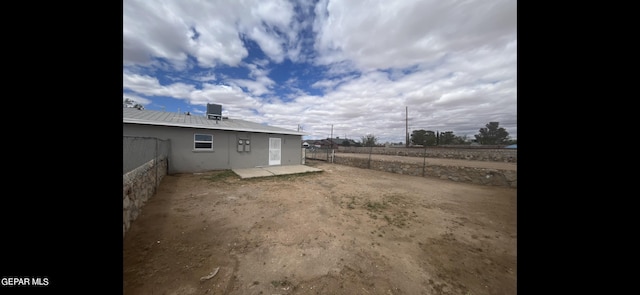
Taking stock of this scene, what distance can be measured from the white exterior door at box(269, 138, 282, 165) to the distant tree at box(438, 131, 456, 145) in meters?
28.0

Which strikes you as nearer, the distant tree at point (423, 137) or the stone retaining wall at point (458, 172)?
the stone retaining wall at point (458, 172)

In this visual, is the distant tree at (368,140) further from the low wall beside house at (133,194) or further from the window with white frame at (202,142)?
the low wall beside house at (133,194)

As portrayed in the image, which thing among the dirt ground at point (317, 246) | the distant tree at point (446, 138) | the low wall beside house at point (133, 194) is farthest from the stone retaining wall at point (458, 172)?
the distant tree at point (446, 138)

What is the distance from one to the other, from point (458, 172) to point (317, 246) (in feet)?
27.3

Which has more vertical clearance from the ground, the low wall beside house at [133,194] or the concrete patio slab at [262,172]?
the low wall beside house at [133,194]

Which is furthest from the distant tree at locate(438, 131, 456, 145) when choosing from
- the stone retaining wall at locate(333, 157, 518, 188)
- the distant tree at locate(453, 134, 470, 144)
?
the stone retaining wall at locate(333, 157, 518, 188)

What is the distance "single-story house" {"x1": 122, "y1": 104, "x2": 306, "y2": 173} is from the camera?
27.4 ft

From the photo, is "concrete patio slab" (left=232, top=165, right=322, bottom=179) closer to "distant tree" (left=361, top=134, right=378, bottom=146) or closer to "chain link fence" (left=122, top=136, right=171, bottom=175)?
"chain link fence" (left=122, top=136, right=171, bottom=175)

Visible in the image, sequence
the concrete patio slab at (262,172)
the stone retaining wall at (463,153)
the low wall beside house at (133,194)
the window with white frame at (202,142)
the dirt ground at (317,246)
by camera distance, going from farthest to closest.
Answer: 1. the stone retaining wall at (463,153)
2. the window with white frame at (202,142)
3. the concrete patio slab at (262,172)
4. the low wall beside house at (133,194)
5. the dirt ground at (317,246)

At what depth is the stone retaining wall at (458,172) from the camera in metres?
7.55

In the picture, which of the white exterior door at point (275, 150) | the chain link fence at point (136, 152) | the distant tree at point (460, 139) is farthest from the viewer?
the distant tree at point (460, 139)
